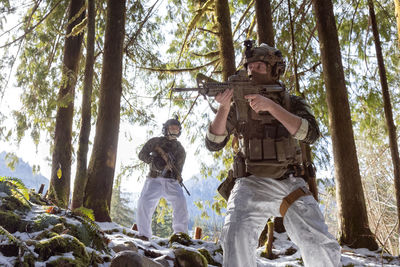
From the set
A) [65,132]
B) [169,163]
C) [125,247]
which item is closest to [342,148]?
[169,163]

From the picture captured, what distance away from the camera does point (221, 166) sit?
820 cm

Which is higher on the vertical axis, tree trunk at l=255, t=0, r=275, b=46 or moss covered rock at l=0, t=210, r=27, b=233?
tree trunk at l=255, t=0, r=275, b=46

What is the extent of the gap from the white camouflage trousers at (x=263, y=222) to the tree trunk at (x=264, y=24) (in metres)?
3.53

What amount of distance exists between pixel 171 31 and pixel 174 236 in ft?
20.0

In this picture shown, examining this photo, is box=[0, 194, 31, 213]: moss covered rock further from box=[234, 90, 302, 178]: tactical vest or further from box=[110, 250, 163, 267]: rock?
box=[234, 90, 302, 178]: tactical vest

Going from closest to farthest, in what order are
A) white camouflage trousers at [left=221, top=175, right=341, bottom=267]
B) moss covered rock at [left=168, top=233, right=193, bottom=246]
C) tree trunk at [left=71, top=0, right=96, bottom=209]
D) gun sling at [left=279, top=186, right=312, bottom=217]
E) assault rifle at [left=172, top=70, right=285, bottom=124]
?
1. white camouflage trousers at [left=221, top=175, right=341, bottom=267]
2. gun sling at [left=279, top=186, right=312, bottom=217]
3. assault rifle at [left=172, top=70, right=285, bottom=124]
4. tree trunk at [left=71, top=0, right=96, bottom=209]
5. moss covered rock at [left=168, top=233, right=193, bottom=246]

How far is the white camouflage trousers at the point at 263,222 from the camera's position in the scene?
225 centimetres

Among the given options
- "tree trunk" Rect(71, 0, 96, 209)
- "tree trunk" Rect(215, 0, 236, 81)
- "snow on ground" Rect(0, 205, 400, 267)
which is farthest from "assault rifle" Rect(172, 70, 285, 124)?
"tree trunk" Rect(215, 0, 236, 81)

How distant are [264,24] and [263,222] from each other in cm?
409

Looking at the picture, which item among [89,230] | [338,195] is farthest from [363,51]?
[89,230]

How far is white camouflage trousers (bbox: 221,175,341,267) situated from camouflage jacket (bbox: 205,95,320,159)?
0.36 m

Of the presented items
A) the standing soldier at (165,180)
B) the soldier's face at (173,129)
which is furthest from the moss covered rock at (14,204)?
the soldier's face at (173,129)

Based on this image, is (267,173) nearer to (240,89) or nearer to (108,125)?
(240,89)

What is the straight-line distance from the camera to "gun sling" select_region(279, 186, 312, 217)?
2453 mm
